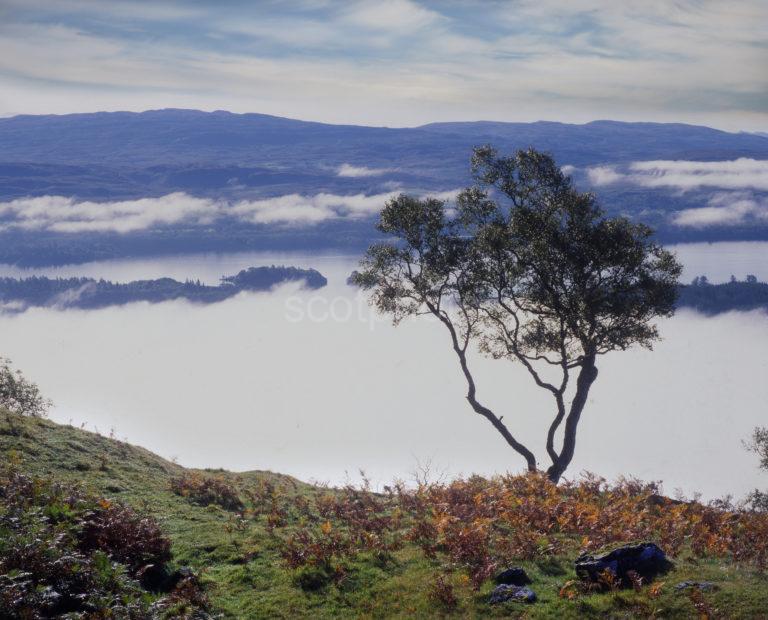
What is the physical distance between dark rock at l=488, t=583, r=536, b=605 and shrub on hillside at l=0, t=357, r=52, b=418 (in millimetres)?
41595

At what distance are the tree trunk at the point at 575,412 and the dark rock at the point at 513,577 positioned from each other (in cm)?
1681

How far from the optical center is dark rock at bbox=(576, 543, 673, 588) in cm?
A: 1817

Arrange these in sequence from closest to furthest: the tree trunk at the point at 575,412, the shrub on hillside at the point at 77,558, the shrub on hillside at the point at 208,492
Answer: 1. the shrub on hillside at the point at 77,558
2. the shrub on hillside at the point at 208,492
3. the tree trunk at the point at 575,412

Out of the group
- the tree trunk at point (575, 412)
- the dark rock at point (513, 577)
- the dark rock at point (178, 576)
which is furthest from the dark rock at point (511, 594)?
the tree trunk at point (575, 412)

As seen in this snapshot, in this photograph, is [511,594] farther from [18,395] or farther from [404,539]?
[18,395]

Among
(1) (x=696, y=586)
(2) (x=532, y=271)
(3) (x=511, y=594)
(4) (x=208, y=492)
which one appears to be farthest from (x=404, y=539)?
(2) (x=532, y=271)

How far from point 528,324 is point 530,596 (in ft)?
70.7

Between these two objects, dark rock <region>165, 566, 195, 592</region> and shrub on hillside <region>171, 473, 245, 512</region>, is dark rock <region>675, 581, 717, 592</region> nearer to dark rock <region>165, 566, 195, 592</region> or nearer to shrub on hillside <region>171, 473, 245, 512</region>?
dark rock <region>165, 566, 195, 592</region>

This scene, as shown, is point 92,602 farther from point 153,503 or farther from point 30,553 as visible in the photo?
point 153,503

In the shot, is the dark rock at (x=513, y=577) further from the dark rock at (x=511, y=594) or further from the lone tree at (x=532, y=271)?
the lone tree at (x=532, y=271)

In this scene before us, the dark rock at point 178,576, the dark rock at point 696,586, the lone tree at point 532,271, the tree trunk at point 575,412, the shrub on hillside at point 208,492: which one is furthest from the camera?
the tree trunk at point 575,412

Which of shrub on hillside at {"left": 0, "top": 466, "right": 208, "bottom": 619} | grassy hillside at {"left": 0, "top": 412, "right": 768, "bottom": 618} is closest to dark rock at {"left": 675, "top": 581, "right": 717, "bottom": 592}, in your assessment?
grassy hillside at {"left": 0, "top": 412, "right": 768, "bottom": 618}

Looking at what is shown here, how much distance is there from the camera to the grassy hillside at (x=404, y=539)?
58.0ft

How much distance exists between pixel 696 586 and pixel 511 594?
4.41 meters
